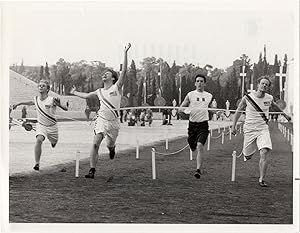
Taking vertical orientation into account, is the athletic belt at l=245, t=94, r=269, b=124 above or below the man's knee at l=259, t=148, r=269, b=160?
above

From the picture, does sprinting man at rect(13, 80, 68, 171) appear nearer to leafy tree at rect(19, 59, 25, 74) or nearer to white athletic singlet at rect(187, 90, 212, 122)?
leafy tree at rect(19, 59, 25, 74)

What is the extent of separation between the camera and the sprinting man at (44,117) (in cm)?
379

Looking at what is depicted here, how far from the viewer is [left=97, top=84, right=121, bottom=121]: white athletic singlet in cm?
379

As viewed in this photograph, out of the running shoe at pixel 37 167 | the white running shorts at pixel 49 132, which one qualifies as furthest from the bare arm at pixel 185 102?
the running shoe at pixel 37 167

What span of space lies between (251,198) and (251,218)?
0.34 feet

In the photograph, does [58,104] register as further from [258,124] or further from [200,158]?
[258,124]

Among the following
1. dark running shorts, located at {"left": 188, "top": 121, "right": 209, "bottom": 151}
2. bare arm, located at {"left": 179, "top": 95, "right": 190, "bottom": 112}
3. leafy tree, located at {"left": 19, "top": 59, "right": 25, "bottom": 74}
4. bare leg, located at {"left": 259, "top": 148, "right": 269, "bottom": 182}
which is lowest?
bare leg, located at {"left": 259, "top": 148, "right": 269, "bottom": 182}

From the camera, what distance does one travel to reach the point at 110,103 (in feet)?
12.5

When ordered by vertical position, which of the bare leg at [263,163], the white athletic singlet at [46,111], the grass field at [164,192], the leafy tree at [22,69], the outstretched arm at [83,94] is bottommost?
the grass field at [164,192]

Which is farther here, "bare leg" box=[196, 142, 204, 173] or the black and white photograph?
"bare leg" box=[196, 142, 204, 173]

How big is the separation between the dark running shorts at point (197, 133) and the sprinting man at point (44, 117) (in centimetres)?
66

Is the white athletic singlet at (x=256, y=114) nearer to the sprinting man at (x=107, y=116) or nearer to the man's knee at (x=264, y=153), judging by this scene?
the man's knee at (x=264, y=153)

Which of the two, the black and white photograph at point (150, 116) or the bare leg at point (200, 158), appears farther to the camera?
the bare leg at point (200, 158)

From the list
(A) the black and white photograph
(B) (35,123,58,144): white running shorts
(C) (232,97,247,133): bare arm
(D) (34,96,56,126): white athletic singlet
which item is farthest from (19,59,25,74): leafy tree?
(C) (232,97,247,133): bare arm
